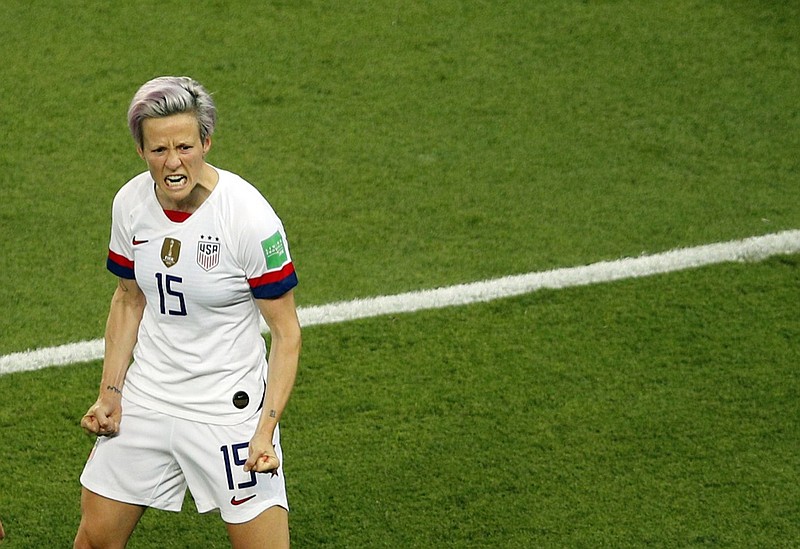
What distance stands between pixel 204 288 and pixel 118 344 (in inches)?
16.3

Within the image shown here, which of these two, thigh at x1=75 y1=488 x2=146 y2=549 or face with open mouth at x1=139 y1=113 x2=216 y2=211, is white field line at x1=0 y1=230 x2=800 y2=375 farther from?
face with open mouth at x1=139 y1=113 x2=216 y2=211

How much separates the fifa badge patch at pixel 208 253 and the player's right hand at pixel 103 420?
0.54 m

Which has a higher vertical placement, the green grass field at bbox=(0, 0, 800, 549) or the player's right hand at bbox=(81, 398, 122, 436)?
the player's right hand at bbox=(81, 398, 122, 436)

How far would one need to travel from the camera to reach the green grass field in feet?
15.7

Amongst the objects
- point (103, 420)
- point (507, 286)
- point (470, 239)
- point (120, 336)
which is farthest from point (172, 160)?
point (470, 239)

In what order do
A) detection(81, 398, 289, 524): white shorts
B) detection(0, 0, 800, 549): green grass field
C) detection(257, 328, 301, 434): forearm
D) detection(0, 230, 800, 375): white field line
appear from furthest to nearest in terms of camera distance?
detection(0, 230, 800, 375): white field line, detection(0, 0, 800, 549): green grass field, detection(81, 398, 289, 524): white shorts, detection(257, 328, 301, 434): forearm

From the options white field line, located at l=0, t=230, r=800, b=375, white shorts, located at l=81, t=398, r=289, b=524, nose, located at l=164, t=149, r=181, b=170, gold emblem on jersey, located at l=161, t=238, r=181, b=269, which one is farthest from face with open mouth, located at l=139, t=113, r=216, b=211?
white field line, located at l=0, t=230, r=800, b=375

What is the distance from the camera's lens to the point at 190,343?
143 inches

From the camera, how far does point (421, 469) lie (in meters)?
4.91

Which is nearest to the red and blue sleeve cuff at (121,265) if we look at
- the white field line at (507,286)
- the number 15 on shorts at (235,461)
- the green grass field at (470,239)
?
the number 15 on shorts at (235,461)

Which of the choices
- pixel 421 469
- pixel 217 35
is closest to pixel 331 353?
pixel 421 469

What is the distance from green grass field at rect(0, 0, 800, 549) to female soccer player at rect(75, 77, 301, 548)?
91 cm

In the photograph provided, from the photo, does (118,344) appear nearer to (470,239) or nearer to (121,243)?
(121,243)

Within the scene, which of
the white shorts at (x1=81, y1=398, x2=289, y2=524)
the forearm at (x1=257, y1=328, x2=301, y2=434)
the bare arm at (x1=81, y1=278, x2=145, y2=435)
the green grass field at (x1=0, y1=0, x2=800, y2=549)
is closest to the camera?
the forearm at (x1=257, y1=328, x2=301, y2=434)
